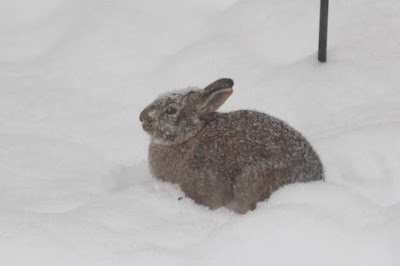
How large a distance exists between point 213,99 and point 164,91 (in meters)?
1.32

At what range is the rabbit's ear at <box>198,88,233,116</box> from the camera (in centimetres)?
363

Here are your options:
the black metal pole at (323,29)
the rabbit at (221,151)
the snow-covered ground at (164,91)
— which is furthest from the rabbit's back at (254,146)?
the black metal pole at (323,29)

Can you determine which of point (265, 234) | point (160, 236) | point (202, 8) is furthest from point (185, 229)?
point (202, 8)

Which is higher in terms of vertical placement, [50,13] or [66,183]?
[50,13]

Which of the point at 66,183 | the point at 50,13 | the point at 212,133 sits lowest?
the point at 66,183

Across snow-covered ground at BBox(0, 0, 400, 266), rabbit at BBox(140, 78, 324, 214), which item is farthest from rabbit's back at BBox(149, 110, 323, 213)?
snow-covered ground at BBox(0, 0, 400, 266)

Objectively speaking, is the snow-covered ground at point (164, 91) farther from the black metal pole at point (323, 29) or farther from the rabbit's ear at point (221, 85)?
the rabbit's ear at point (221, 85)

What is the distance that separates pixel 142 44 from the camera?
5562 millimetres

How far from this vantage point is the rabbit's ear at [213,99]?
3.63 m

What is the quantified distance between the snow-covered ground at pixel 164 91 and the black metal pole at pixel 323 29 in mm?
156

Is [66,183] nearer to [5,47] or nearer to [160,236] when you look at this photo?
[160,236]

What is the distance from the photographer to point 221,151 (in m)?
3.56

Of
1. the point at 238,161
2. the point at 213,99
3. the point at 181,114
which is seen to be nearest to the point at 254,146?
the point at 238,161

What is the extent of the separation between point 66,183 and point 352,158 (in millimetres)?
1938
